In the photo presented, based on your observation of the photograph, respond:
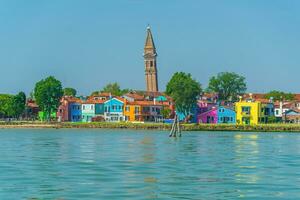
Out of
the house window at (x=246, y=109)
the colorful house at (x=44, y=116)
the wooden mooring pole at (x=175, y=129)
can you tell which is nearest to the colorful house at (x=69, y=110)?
the colorful house at (x=44, y=116)

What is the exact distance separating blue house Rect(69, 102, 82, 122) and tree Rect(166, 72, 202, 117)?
1025 inches

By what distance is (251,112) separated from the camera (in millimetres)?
128625

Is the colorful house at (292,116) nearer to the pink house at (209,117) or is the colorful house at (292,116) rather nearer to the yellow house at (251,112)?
the yellow house at (251,112)

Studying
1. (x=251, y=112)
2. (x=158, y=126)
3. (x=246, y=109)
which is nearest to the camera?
(x=158, y=126)

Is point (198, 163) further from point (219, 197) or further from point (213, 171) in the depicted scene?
point (219, 197)

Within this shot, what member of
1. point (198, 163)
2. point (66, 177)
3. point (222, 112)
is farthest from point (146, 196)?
point (222, 112)

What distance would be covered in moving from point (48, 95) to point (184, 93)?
→ 3317 cm

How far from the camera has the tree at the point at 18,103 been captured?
158 metres

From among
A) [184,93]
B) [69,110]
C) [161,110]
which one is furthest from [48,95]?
[184,93]

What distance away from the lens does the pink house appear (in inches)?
5300

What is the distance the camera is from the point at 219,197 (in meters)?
23.6

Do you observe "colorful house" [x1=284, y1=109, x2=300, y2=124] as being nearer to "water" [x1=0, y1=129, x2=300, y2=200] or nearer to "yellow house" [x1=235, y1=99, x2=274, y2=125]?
"yellow house" [x1=235, y1=99, x2=274, y2=125]

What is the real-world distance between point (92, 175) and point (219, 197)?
27.0ft

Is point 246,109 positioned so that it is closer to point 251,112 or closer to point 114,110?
point 251,112
